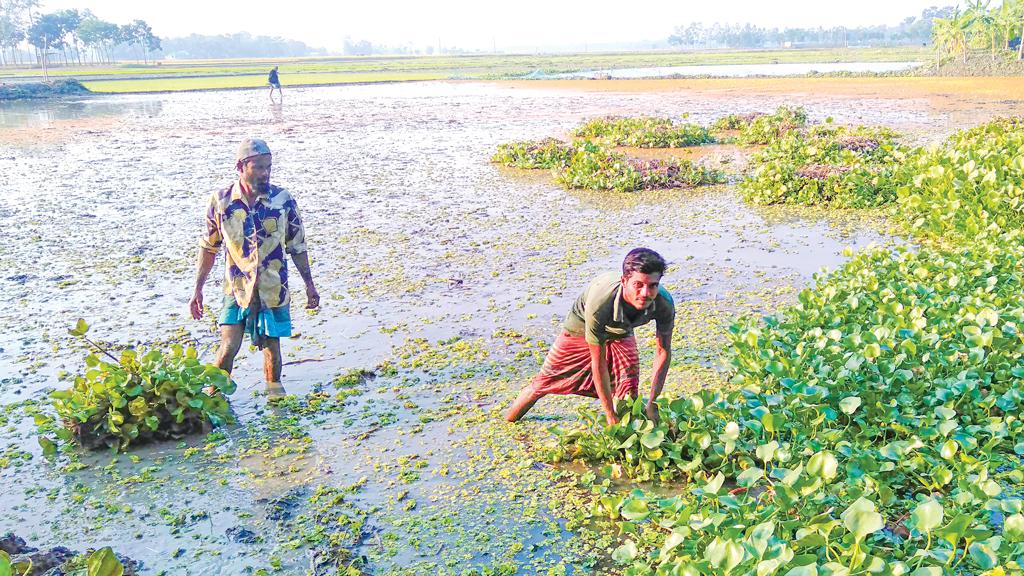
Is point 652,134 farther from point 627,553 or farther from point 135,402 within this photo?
point 627,553

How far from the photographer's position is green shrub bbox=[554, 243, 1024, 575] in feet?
8.46

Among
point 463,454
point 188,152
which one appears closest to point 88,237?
point 463,454

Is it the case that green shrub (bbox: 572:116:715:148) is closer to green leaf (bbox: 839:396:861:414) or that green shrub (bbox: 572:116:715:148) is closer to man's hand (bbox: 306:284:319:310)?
man's hand (bbox: 306:284:319:310)

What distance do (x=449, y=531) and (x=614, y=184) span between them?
8210 mm

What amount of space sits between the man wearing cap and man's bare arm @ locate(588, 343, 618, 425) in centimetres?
196

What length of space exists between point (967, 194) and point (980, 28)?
119 ft

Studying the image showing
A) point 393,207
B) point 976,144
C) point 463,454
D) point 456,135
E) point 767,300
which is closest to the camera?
point 463,454

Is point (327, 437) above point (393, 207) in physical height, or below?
below

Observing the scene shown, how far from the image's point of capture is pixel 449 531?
3.48 meters

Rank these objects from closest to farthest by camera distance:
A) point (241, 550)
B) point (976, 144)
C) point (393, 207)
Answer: point (241, 550)
point (976, 144)
point (393, 207)

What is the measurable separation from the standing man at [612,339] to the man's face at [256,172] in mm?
1845

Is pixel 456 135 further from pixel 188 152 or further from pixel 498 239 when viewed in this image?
pixel 498 239

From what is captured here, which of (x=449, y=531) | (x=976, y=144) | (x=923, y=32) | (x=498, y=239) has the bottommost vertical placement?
(x=449, y=531)

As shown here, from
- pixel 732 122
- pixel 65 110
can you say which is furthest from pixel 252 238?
pixel 65 110
